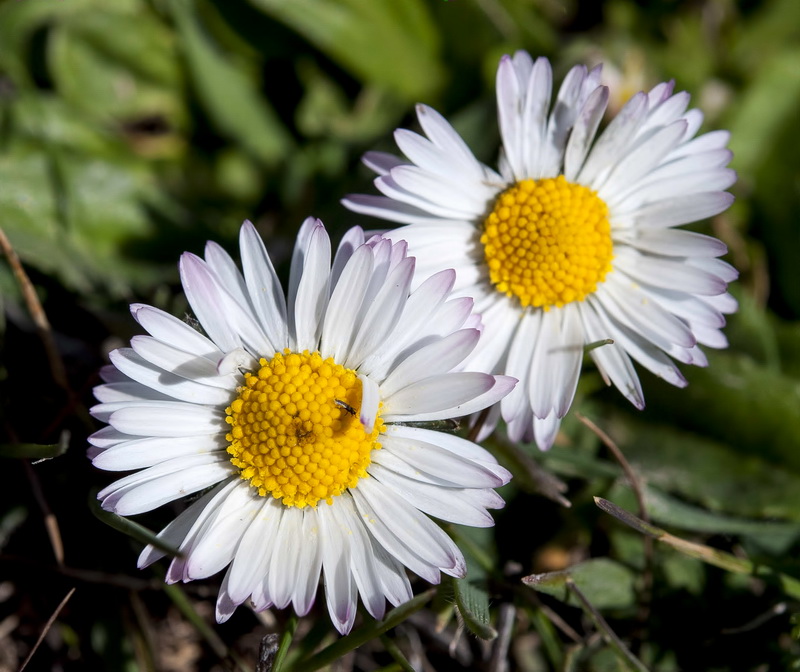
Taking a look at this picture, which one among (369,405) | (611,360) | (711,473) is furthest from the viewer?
(711,473)

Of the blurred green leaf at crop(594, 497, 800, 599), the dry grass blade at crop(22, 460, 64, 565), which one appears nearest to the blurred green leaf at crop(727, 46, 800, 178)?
the blurred green leaf at crop(594, 497, 800, 599)

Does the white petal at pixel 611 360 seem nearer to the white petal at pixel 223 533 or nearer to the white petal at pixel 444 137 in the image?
the white petal at pixel 444 137

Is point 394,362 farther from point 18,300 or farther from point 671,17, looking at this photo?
point 671,17

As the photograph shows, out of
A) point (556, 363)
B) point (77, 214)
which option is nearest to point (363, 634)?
point (556, 363)

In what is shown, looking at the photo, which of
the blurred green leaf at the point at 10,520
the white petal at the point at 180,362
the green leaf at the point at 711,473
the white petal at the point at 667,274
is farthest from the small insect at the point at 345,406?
the blurred green leaf at the point at 10,520

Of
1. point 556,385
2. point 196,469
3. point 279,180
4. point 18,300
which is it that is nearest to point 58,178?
point 18,300

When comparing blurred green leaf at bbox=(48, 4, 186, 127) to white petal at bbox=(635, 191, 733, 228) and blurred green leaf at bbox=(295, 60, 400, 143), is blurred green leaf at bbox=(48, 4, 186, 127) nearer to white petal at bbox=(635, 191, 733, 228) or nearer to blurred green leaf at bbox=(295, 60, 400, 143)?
blurred green leaf at bbox=(295, 60, 400, 143)

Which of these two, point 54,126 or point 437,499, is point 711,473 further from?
point 54,126
